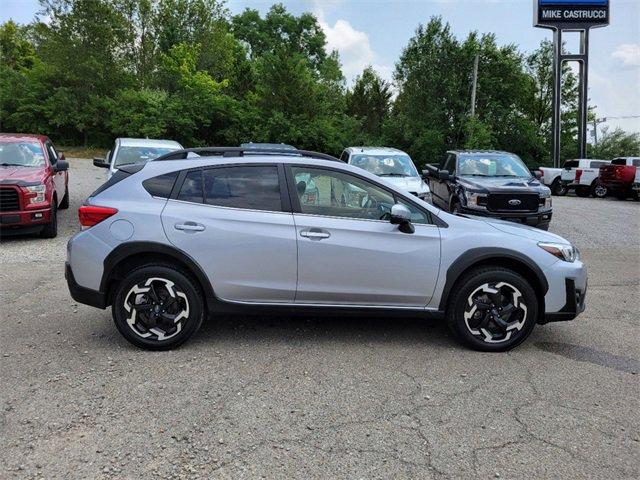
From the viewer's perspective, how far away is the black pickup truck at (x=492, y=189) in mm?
9820

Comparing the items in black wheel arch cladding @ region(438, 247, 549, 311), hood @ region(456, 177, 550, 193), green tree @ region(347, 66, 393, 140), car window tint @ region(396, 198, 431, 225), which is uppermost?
green tree @ region(347, 66, 393, 140)

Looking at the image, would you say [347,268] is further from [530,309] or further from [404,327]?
[530,309]

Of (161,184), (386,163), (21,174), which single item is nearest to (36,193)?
(21,174)

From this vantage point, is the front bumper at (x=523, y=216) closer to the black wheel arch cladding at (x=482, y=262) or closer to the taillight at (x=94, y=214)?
the black wheel arch cladding at (x=482, y=262)

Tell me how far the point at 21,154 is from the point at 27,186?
5.10ft

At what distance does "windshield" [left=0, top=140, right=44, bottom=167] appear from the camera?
9078 mm

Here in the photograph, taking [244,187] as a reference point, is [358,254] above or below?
below

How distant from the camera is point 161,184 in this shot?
14.3ft

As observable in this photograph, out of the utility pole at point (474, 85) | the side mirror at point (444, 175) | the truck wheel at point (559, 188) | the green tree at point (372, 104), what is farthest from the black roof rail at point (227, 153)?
the green tree at point (372, 104)

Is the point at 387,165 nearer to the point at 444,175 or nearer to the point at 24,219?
the point at 444,175

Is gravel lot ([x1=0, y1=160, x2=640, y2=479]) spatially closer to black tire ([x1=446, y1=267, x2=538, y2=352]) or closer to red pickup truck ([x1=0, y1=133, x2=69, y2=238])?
black tire ([x1=446, y1=267, x2=538, y2=352])

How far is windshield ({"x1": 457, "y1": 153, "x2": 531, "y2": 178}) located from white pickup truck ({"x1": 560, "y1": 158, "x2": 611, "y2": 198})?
12226 mm

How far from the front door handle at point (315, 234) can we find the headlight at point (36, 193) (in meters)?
5.92

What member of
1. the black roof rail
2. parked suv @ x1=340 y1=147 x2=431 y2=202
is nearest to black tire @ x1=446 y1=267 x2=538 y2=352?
the black roof rail
